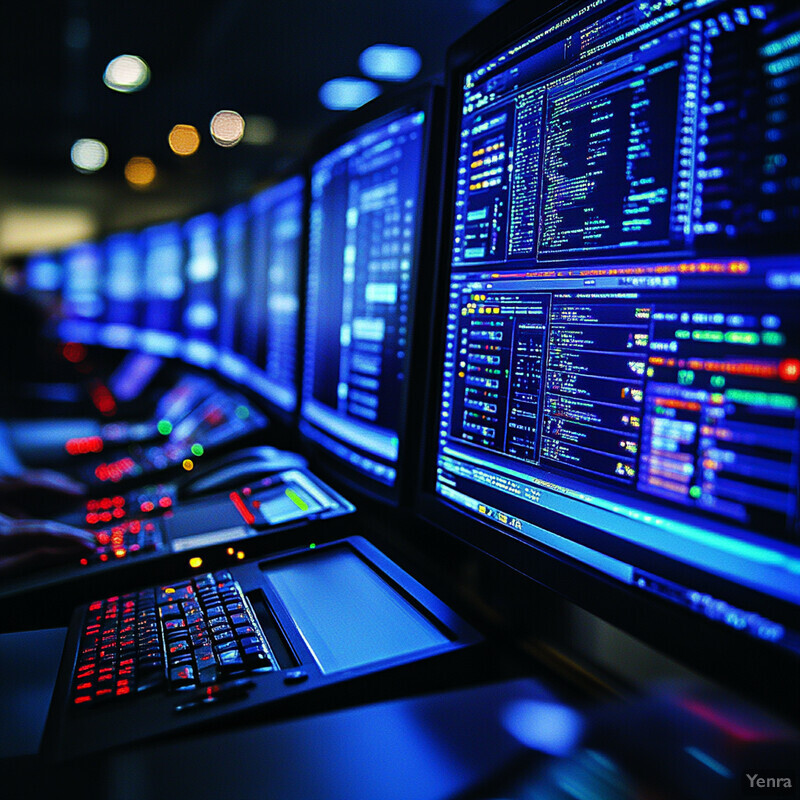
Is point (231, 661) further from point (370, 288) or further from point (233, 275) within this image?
point (233, 275)

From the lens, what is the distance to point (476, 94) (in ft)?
2.47

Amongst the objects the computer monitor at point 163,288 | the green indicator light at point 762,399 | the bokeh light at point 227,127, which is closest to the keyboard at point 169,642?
the green indicator light at point 762,399

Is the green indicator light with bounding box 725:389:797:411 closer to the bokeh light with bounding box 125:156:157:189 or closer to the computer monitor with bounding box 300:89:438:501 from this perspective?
the computer monitor with bounding box 300:89:438:501

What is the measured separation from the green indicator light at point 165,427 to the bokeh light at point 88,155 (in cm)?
533

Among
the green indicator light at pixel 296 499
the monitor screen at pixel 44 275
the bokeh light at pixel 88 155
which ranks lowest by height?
the green indicator light at pixel 296 499

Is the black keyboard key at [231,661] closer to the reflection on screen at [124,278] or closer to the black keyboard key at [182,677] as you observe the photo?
the black keyboard key at [182,677]

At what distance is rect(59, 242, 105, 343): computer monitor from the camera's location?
5.14 meters

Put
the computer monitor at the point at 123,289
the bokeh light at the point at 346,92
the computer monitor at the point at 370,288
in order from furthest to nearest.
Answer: the computer monitor at the point at 123,289, the bokeh light at the point at 346,92, the computer monitor at the point at 370,288

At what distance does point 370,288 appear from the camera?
98 cm

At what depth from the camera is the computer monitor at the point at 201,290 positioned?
7.64ft

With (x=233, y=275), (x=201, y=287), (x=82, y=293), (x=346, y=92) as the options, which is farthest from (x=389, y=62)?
(x=82, y=293)

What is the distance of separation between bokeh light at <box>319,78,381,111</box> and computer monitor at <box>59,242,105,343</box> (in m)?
2.28

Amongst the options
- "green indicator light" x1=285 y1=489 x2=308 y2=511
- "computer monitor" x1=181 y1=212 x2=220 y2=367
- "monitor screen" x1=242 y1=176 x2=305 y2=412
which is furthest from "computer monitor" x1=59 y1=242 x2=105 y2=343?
"green indicator light" x1=285 y1=489 x2=308 y2=511

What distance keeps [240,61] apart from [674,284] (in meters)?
3.23
